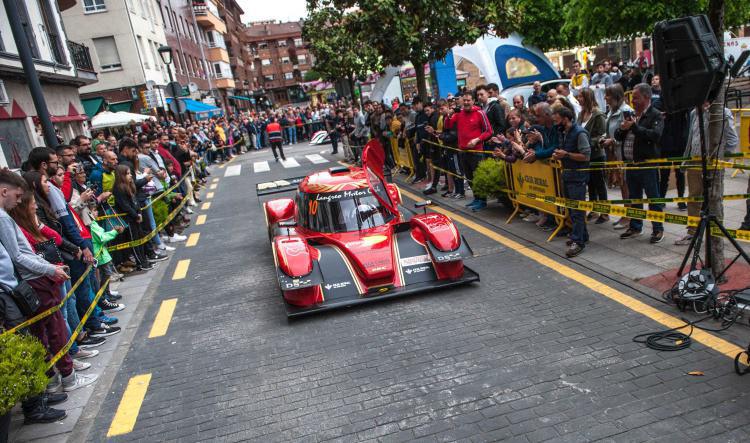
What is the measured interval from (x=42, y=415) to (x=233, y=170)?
18.1 metres

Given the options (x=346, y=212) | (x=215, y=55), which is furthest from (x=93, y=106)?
(x=215, y=55)

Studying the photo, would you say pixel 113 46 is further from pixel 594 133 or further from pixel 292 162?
pixel 594 133

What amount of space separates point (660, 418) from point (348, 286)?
3.41 m

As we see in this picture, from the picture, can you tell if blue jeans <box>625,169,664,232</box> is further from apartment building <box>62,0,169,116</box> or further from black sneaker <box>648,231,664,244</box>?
apartment building <box>62,0,169,116</box>

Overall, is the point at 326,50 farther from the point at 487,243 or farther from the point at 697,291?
the point at 697,291

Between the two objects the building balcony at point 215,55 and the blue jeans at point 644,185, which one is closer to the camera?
Answer: the blue jeans at point 644,185

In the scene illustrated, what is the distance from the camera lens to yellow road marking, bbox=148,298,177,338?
619cm

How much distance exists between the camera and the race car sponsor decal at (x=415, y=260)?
247 inches

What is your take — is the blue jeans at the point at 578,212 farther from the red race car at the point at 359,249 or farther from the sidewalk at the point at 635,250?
the red race car at the point at 359,249

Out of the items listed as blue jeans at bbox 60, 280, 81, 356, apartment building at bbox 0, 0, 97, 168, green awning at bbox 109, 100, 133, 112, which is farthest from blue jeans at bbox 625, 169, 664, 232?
green awning at bbox 109, 100, 133, 112

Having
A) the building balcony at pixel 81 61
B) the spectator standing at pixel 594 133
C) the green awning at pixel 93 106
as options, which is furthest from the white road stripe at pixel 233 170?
the spectator standing at pixel 594 133

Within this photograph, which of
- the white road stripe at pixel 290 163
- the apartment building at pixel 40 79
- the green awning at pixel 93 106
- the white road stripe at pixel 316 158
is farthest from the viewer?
the green awning at pixel 93 106

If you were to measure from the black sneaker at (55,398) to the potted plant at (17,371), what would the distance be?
0.77 metres

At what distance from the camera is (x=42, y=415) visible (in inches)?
178
